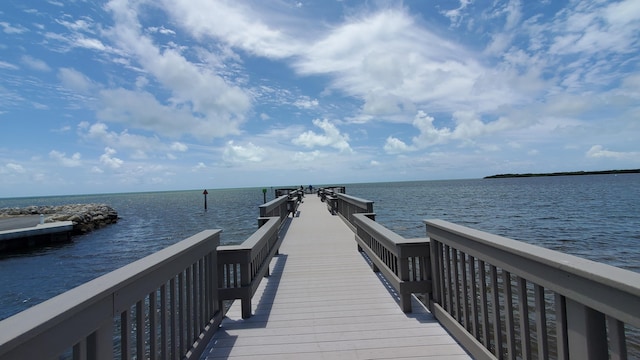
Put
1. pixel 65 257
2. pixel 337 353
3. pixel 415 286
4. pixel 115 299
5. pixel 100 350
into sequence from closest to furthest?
1. pixel 100 350
2. pixel 115 299
3. pixel 337 353
4. pixel 415 286
5. pixel 65 257

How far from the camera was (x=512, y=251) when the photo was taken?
2018mm

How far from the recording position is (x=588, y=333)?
1504mm

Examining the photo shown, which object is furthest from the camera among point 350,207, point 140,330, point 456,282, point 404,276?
point 350,207

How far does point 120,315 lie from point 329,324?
2070 millimetres

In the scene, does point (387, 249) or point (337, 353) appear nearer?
point (337, 353)

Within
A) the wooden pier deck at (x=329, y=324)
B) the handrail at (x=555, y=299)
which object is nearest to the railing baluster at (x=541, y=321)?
the handrail at (x=555, y=299)

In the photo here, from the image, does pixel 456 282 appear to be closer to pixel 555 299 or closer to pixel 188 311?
pixel 555 299

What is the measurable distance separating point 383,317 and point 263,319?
4.12 feet

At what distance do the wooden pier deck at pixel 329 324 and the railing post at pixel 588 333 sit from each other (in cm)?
124

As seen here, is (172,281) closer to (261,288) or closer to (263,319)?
(263,319)

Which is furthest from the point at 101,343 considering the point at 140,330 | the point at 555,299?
the point at 555,299

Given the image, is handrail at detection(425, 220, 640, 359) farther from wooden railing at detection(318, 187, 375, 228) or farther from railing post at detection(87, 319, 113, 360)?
wooden railing at detection(318, 187, 375, 228)

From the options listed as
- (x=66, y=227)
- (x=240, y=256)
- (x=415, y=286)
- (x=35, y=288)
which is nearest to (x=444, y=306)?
(x=415, y=286)

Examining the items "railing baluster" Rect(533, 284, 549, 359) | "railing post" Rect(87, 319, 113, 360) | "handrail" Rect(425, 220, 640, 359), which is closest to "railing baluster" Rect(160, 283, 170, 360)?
"railing post" Rect(87, 319, 113, 360)
